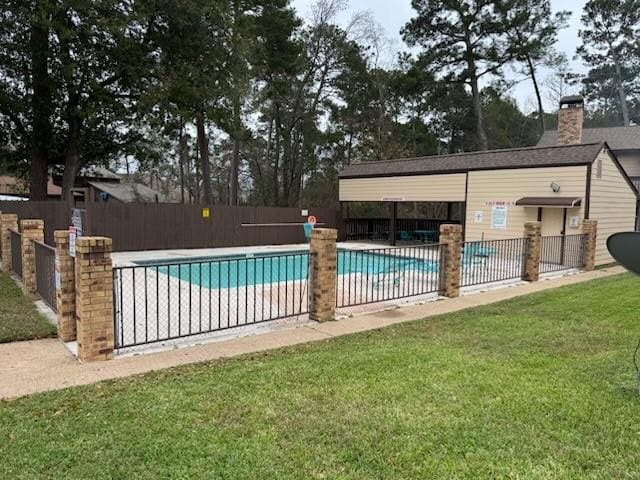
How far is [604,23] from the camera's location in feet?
97.4

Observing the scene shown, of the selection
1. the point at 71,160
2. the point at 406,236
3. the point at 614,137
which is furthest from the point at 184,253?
the point at 614,137

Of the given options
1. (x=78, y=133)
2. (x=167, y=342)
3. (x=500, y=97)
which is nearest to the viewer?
(x=167, y=342)

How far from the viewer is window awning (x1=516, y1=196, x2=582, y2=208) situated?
12703 mm

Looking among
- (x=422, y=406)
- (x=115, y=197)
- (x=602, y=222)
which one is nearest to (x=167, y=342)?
(x=422, y=406)

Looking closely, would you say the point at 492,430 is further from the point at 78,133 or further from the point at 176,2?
the point at 78,133

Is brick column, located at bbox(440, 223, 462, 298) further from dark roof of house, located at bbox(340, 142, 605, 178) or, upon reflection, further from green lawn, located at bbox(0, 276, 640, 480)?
dark roof of house, located at bbox(340, 142, 605, 178)

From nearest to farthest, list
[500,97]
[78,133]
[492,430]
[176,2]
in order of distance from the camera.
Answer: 1. [492,430]
2. [176,2]
3. [78,133]
4. [500,97]

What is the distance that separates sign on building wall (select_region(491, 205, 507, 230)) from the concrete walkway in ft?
28.2

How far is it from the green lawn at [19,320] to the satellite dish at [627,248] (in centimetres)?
587

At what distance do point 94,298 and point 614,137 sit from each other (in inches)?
1061

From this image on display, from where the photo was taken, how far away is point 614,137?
2403 cm

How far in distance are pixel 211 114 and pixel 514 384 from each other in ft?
52.7

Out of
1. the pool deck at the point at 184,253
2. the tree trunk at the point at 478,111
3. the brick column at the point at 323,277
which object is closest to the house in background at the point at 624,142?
the tree trunk at the point at 478,111

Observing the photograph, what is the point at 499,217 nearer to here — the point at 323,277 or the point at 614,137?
the point at 323,277
